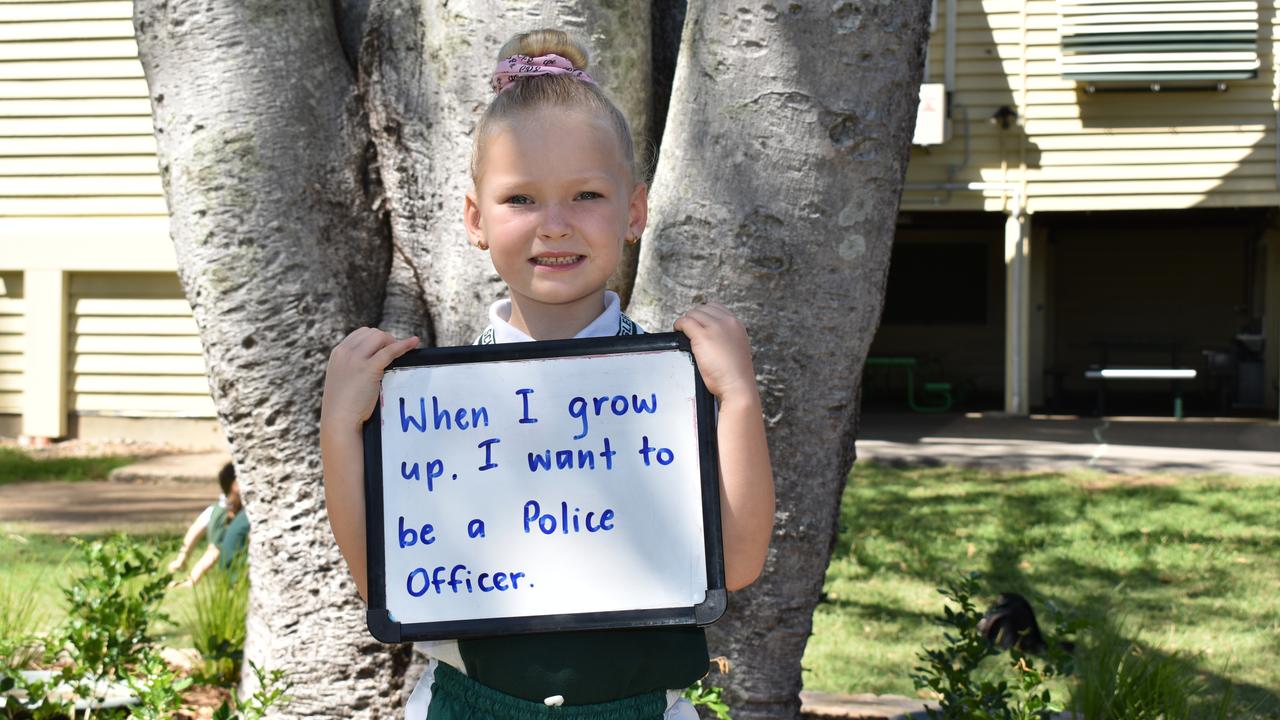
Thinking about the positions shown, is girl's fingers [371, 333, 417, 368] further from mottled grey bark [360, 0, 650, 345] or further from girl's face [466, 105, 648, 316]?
mottled grey bark [360, 0, 650, 345]

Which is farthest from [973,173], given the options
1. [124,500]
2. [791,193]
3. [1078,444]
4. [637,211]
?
[637,211]

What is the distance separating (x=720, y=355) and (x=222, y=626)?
3.17 m

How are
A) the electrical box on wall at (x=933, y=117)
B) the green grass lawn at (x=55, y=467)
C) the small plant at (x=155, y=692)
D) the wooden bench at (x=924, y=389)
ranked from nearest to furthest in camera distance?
the small plant at (x=155, y=692), the green grass lawn at (x=55, y=467), the electrical box on wall at (x=933, y=117), the wooden bench at (x=924, y=389)

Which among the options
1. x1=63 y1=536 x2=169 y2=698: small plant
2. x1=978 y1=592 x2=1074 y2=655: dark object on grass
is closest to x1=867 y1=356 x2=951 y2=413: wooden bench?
x1=978 y1=592 x2=1074 y2=655: dark object on grass

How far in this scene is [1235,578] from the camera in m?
6.72

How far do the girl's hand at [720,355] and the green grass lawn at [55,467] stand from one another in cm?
991

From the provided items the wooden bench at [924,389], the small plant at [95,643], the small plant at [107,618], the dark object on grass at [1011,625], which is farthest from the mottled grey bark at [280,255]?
the wooden bench at [924,389]

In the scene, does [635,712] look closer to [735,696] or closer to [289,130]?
[735,696]

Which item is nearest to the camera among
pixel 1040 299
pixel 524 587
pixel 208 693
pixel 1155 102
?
pixel 524 587

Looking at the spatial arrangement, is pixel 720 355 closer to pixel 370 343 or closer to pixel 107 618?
pixel 370 343

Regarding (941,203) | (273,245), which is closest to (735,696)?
(273,245)

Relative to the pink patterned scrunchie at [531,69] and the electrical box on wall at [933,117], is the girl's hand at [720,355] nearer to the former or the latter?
the pink patterned scrunchie at [531,69]

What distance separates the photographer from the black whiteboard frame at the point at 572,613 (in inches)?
73.5

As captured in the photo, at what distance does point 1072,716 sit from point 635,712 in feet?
7.29
